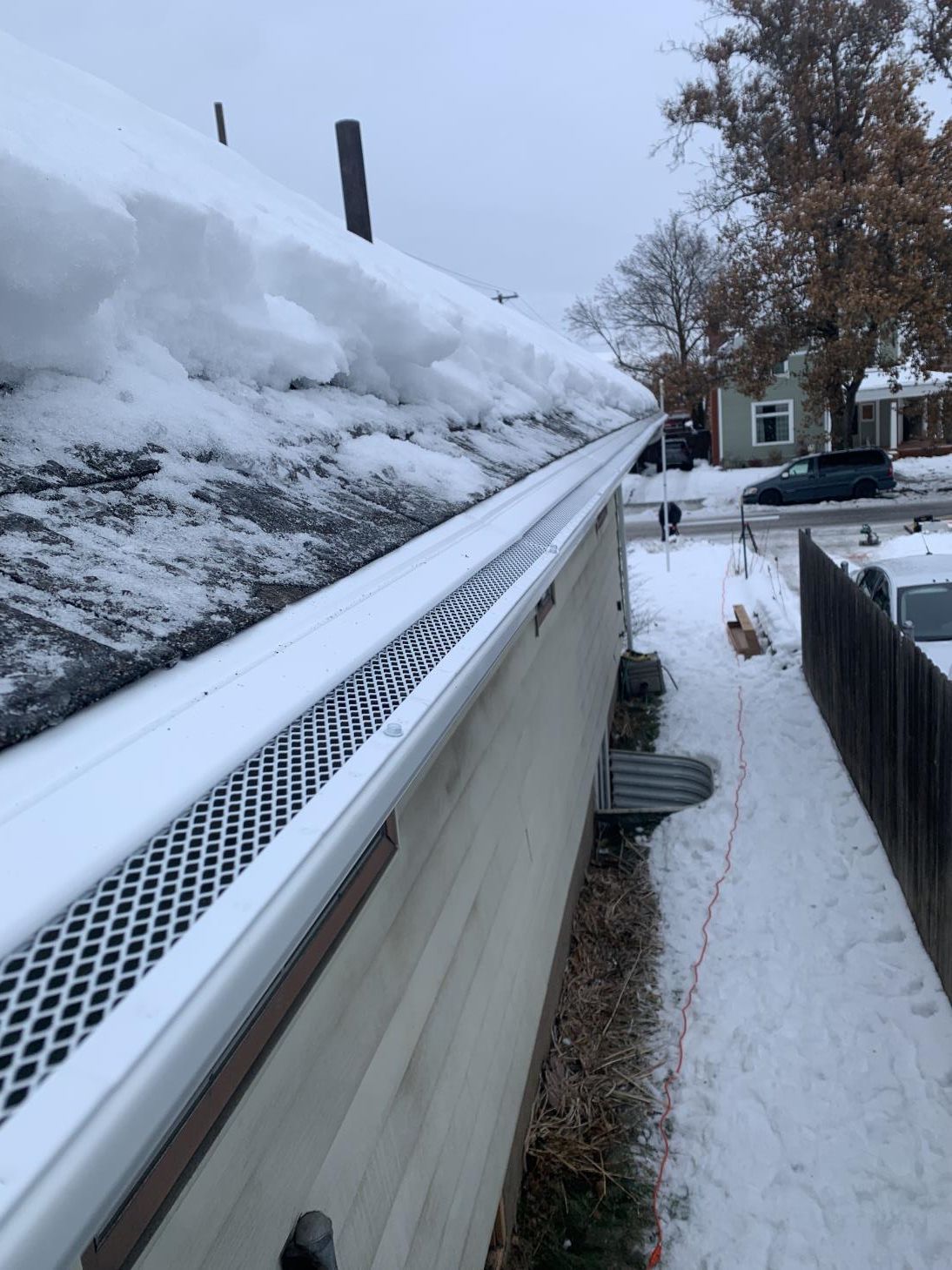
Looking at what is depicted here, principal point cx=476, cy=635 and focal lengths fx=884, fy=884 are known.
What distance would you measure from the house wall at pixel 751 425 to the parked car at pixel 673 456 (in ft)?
4.14

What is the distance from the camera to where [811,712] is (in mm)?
8656

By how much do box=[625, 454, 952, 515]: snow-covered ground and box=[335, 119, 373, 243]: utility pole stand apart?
1585 centimetres

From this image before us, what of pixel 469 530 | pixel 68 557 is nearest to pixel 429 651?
pixel 68 557

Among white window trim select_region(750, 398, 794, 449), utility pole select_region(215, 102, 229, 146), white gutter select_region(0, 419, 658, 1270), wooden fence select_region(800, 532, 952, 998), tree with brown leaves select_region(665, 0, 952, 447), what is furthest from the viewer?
white window trim select_region(750, 398, 794, 449)

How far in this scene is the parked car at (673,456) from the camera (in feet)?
98.4

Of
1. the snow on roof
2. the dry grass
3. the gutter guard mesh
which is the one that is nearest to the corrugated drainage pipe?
the dry grass

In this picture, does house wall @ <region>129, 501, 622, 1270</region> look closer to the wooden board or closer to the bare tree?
the wooden board

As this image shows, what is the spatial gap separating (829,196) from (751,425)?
9736 mm

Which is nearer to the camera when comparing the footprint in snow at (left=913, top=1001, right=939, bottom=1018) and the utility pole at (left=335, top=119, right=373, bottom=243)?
the footprint in snow at (left=913, top=1001, right=939, bottom=1018)

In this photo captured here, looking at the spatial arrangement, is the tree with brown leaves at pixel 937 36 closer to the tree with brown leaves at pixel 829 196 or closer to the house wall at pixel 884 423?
the tree with brown leaves at pixel 829 196

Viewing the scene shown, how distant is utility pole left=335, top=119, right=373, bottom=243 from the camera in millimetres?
7664

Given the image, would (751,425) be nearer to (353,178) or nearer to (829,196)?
(829,196)

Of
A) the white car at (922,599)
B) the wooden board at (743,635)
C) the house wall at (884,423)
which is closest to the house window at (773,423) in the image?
the house wall at (884,423)

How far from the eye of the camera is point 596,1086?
420cm
